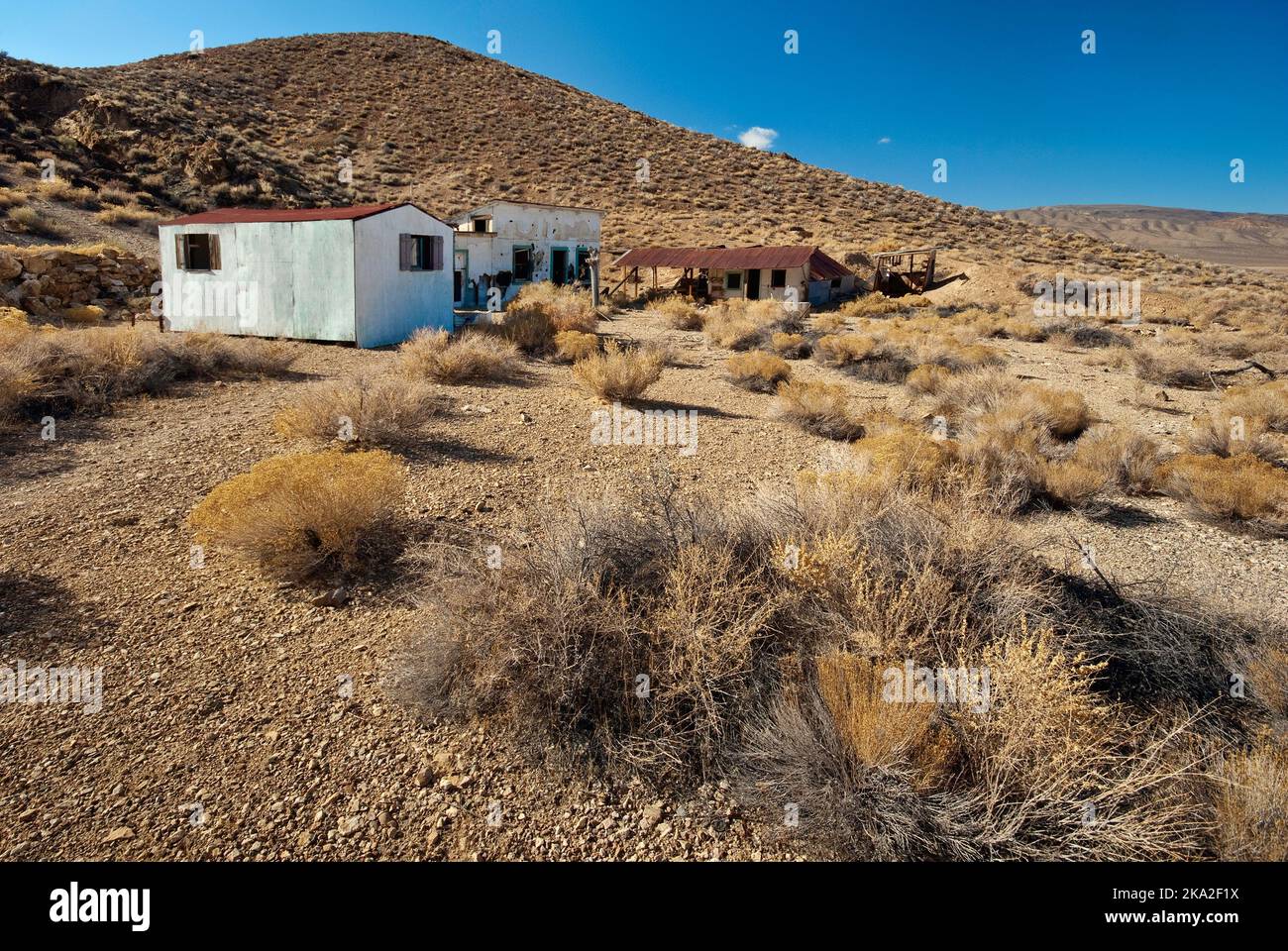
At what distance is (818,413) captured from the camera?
29.1ft

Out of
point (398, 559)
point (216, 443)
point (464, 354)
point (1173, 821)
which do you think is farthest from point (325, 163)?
point (1173, 821)


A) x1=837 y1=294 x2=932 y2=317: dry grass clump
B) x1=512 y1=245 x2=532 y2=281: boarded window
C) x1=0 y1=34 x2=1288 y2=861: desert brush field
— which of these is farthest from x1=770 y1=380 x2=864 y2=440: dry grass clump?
x1=512 y1=245 x2=532 y2=281: boarded window

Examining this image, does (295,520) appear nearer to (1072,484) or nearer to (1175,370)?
(1072,484)

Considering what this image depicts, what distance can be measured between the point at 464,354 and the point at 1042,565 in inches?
355

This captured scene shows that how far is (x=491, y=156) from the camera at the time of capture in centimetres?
4369

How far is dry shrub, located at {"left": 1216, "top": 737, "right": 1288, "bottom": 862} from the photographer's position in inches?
92.4

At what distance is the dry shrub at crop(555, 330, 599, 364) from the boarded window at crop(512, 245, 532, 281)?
14.5m

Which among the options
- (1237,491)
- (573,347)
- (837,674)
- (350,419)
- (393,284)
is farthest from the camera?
(393,284)

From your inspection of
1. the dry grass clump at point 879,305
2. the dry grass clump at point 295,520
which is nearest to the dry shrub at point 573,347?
the dry grass clump at point 295,520

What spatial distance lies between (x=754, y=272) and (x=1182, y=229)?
16712 cm

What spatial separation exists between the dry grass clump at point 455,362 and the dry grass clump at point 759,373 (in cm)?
378

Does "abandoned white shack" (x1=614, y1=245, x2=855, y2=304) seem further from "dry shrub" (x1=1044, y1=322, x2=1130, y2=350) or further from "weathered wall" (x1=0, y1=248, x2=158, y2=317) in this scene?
"weathered wall" (x1=0, y1=248, x2=158, y2=317)

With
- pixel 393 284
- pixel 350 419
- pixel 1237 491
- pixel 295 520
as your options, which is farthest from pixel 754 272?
pixel 295 520
